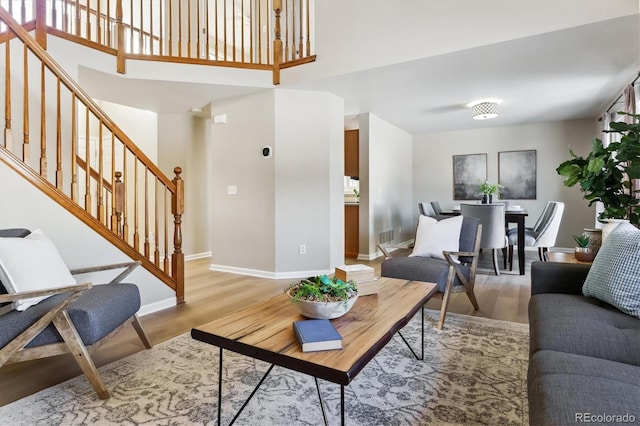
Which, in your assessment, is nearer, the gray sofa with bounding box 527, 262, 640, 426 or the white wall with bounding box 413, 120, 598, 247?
the gray sofa with bounding box 527, 262, 640, 426

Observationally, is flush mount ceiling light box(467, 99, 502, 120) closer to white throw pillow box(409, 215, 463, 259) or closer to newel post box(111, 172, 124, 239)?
white throw pillow box(409, 215, 463, 259)

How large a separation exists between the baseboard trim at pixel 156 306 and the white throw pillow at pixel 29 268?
1.12 m

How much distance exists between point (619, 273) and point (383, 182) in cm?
468

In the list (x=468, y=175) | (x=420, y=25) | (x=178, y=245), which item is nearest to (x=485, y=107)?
(x=420, y=25)

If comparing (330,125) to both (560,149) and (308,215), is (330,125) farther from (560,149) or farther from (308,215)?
(560,149)

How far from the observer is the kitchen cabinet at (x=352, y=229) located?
5.86m

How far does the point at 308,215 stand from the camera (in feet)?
14.9

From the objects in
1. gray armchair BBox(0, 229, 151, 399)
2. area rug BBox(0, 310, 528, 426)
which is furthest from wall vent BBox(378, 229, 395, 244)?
gray armchair BBox(0, 229, 151, 399)

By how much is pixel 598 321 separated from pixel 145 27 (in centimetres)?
710

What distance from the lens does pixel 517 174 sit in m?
6.54

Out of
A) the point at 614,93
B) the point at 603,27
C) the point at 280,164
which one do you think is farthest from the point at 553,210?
the point at 280,164

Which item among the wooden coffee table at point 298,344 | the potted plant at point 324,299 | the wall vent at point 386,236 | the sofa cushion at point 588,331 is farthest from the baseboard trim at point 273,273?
the sofa cushion at point 588,331

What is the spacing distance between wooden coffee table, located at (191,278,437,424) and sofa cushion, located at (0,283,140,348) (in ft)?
2.30

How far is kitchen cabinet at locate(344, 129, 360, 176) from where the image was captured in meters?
5.91
